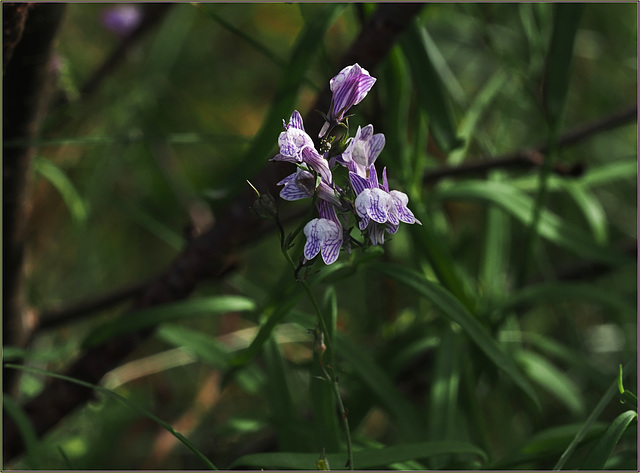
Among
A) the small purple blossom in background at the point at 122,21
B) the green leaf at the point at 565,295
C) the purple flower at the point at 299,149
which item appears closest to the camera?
the purple flower at the point at 299,149

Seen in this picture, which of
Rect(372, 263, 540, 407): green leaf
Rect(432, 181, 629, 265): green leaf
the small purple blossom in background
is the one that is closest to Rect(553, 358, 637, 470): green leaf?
Rect(372, 263, 540, 407): green leaf

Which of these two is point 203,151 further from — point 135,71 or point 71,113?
point 71,113

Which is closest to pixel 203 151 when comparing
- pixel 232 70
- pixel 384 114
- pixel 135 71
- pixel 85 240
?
pixel 232 70

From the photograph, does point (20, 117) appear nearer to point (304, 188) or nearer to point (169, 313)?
point (169, 313)

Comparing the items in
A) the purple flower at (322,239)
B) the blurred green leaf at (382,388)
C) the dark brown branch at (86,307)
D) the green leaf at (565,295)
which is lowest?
the blurred green leaf at (382,388)

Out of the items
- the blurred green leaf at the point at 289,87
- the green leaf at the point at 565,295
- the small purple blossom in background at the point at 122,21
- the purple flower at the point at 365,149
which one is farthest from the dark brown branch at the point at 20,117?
the green leaf at the point at 565,295

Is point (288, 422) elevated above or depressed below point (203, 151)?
below

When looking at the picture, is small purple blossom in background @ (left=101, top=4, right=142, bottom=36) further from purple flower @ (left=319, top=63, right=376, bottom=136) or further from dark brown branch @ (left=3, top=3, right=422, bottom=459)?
purple flower @ (left=319, top=63, right=376, bottom=136)

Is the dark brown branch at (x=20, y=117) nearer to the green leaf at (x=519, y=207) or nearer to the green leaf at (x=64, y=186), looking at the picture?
the green leaf at (x=64, y=186)
